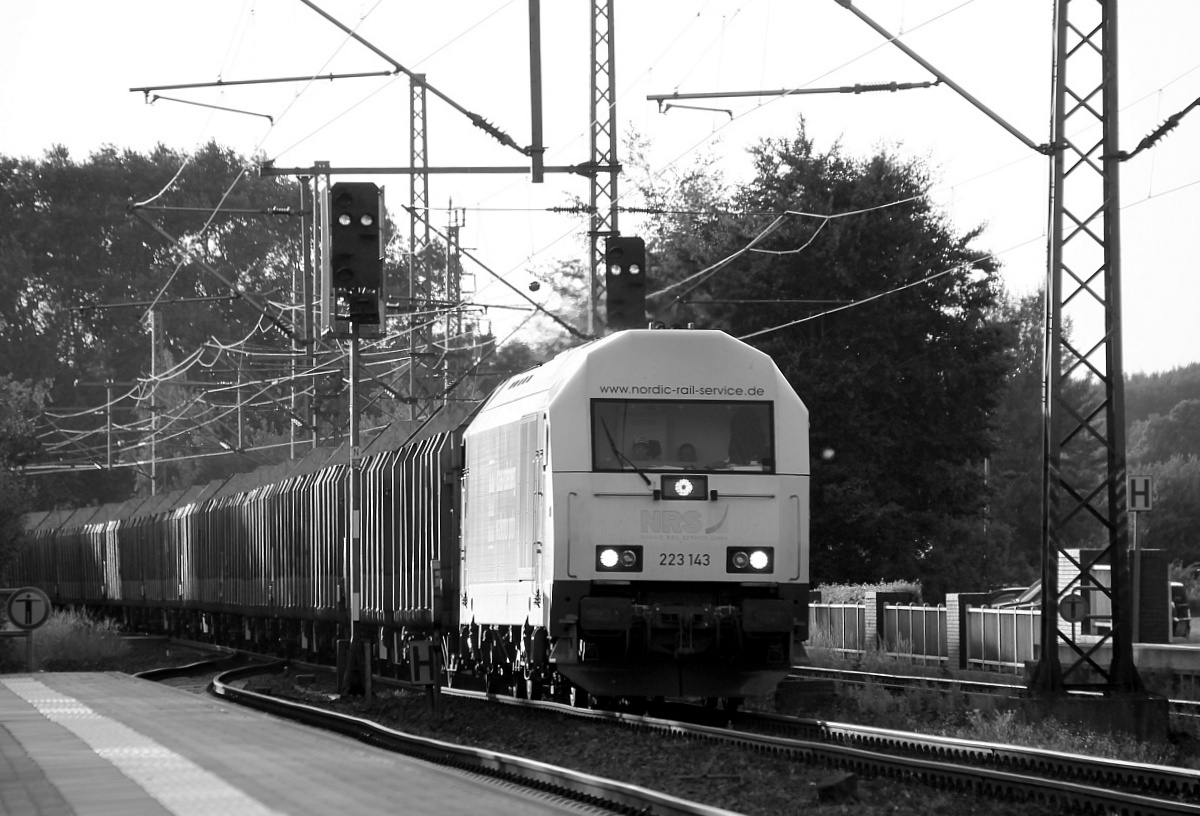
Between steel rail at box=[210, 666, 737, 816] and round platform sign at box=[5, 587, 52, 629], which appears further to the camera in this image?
round platform sign at box=[5, 587, 52, 629]

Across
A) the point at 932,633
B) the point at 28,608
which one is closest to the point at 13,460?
the point at 28,608

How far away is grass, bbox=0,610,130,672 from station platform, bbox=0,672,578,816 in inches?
600

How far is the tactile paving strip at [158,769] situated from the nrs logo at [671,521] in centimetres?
469

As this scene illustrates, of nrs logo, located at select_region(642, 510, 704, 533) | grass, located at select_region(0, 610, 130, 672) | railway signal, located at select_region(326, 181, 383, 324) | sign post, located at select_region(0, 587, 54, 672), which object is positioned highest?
railway signal, located at select_region(326, 181, 383, 324)

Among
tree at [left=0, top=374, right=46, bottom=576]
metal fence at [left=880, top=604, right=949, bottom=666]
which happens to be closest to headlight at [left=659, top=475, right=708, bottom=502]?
metal fence at [left=880, top=604, right=949, bottom=666]

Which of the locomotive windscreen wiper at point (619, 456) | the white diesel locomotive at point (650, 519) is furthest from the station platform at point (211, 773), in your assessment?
the locomotive windscreen wiper at point (619, 456)

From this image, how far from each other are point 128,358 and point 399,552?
77.2m

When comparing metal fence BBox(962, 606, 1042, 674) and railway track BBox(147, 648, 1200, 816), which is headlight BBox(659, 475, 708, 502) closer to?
railway track BBox(147, 648, 1200, 816)

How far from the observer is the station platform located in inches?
418

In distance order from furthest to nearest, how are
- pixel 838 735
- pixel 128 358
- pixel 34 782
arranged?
pixel 128 358 < pixel 838 735 < pixel 34 782

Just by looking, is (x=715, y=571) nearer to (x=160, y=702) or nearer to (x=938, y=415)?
(x=160, y=702)

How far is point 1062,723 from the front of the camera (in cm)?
1683

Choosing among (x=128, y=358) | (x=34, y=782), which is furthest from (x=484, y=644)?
(x=128, y=358)

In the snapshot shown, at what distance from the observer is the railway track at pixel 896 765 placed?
10.8 m
